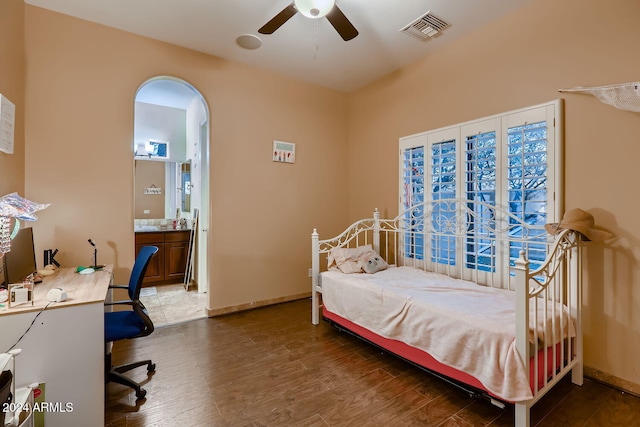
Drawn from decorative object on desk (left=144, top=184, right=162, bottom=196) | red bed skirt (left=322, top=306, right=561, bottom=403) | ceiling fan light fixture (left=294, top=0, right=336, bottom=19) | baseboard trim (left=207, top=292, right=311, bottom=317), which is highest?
ceiling fan light fixture (left=294, top=0, right=336, bottom=19)

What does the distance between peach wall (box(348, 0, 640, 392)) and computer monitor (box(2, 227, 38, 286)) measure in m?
3.72

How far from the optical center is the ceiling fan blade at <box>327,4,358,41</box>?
2.03 metres

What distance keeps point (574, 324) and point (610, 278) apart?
407 mm

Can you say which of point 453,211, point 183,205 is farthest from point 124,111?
point 453,211

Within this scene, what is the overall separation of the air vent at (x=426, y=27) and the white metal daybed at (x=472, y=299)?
5.40 feet

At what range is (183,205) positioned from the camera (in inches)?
207

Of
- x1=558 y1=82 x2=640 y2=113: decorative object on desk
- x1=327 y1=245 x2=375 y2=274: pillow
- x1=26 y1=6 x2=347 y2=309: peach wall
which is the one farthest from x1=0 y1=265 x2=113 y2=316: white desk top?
x1=558 y1=82 x2=640 y2=113: decorative object on desk

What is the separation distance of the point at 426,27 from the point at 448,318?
2574mm

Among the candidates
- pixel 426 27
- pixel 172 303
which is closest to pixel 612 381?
pixel 426 27

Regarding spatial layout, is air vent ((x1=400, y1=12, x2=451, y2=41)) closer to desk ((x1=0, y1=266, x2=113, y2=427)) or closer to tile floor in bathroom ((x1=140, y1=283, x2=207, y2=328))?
desk ((x1=0, y1=266, x2=113, y2=427))

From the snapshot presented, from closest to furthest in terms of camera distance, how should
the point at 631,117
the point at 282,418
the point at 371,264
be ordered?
the point at 282,418
the point at 631,117
the point at 371,264

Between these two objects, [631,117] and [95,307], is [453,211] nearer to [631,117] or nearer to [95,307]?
[631,117]

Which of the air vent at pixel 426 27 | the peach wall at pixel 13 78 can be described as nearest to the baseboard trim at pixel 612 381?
the air vent at pixel 426 27

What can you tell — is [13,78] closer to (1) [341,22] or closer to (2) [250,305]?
(1) [341,22]
